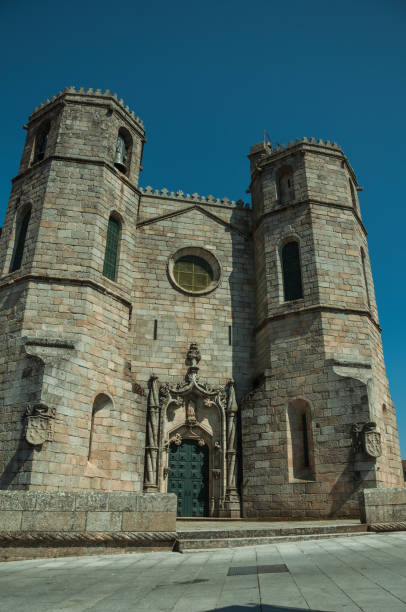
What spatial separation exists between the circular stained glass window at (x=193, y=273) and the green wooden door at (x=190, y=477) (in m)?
5.80

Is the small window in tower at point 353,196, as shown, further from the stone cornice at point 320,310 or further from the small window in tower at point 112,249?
the small window in tower at point 112,249

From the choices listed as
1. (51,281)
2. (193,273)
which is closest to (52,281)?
(51,281)

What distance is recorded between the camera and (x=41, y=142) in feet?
59.7

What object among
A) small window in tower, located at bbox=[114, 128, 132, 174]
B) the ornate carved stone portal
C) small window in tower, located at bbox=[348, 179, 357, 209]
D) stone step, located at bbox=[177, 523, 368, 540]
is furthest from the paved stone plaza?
small window in tower, located at bbox=[114, 128, 132, 174]

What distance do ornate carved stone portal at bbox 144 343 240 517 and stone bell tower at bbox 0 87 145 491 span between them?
25.9 inches

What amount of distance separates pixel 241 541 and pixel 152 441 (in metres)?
6.76

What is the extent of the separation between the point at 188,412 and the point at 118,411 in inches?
103

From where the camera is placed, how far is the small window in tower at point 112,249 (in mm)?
16203

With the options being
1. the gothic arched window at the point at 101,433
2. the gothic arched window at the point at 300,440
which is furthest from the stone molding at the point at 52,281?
the gothic arched window at the point at 300,440

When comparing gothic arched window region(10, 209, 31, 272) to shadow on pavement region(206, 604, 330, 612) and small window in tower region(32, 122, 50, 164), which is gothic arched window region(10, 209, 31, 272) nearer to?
small window in tower region(32, 122, 50, 164)

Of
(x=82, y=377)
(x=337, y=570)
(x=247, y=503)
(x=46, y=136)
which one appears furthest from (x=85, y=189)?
(x=337, y=570)

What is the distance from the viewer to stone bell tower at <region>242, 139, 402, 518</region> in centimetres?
1353

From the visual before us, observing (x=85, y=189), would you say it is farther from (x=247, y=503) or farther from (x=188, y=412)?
(x=247, y=503)

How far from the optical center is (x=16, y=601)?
4711 mm
